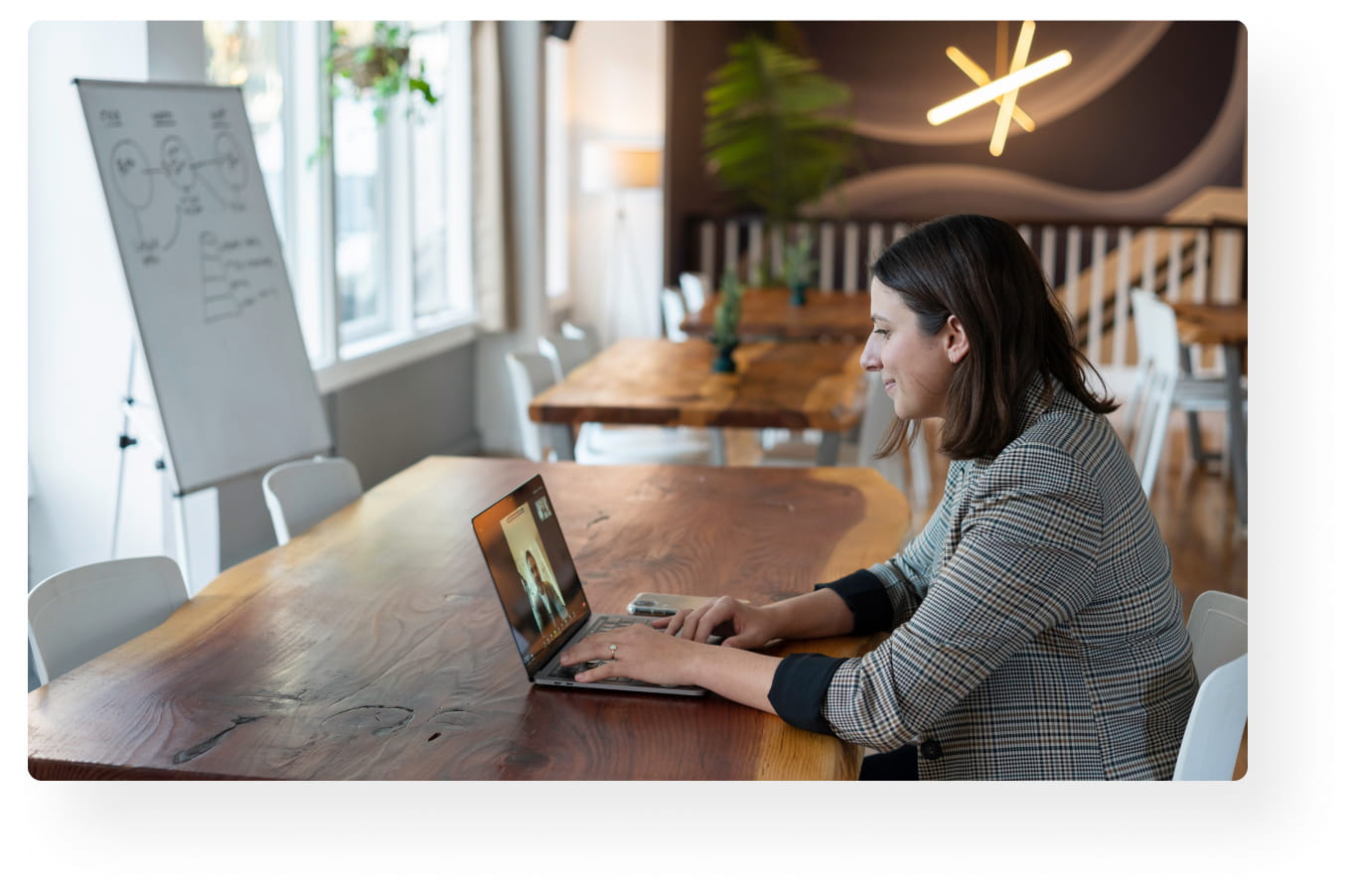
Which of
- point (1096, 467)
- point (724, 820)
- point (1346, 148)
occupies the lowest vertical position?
point (724, 820)

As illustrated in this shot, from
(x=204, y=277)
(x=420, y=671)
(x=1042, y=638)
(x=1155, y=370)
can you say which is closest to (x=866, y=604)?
(x=1042, y=638)

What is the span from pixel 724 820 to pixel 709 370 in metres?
2.56

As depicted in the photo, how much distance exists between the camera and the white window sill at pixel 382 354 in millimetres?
4730

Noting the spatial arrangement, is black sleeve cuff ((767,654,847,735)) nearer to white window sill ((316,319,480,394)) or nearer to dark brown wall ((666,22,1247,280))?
white window sill ((316,319,480,394))

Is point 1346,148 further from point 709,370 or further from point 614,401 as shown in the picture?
point 709,370

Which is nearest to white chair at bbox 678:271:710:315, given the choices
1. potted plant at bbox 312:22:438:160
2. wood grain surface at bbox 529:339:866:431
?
potted plant at bbox 312:22:438:160

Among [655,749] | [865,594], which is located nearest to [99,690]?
[655,749]

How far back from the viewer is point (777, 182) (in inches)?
307

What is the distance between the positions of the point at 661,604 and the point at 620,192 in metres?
6.68

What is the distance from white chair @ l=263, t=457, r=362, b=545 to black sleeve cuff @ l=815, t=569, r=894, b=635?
1.06 metres

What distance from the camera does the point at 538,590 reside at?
167cm

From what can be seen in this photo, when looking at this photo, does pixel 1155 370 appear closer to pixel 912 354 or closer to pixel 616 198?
pixel 616 198

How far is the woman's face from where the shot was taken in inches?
61.5

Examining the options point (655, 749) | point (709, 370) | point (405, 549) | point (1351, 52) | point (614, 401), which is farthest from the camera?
point (709, 370)
